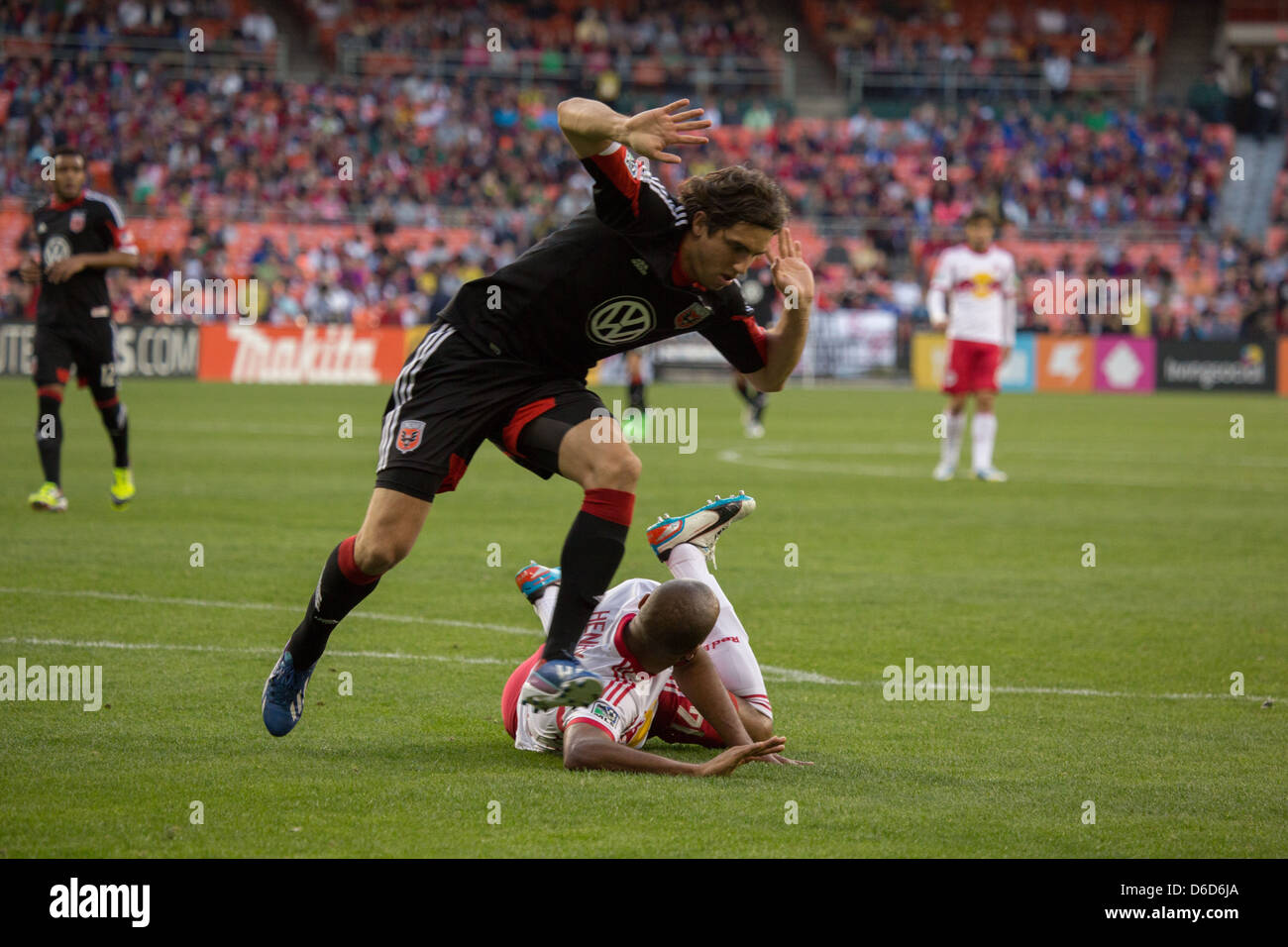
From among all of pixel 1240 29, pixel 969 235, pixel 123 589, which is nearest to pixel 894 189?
pixel 1240 29

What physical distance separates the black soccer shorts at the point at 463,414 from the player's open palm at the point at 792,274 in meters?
0.79

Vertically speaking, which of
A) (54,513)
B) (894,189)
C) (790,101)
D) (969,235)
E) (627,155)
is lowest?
(54,513)

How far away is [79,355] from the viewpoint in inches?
496

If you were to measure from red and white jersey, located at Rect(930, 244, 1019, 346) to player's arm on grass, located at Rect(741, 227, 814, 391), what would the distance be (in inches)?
444

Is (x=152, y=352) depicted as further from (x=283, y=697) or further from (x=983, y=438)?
(x=283, y=697)

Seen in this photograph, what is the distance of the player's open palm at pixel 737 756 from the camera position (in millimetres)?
5242

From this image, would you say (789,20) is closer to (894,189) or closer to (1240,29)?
(894,189)

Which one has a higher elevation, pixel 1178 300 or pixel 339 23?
pixel 339 23

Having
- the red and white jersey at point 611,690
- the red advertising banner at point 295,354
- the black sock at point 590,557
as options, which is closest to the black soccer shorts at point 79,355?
the red and white jersey at point 611,690

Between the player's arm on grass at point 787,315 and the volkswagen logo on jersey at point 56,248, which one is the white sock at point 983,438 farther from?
the player's arm on grass at point 787,315

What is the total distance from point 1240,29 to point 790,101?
15463mm

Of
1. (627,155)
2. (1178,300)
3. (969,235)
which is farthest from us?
(1178,300)

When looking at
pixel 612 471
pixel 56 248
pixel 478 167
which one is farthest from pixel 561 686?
pixel 478 167
